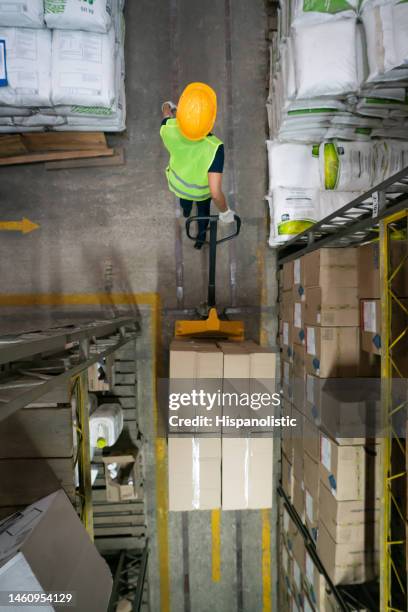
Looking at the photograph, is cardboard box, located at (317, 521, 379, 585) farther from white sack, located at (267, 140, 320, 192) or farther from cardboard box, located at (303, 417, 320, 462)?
white sack, located at (267, 140, 320, 192)

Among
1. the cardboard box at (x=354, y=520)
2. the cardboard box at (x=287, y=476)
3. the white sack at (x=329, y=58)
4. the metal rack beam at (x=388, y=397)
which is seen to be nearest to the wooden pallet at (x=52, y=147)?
the white sack at (x=329, y=58)

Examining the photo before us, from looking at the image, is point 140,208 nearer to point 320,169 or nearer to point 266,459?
point 320,169

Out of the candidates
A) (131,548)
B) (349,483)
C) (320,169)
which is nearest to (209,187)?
(320,169)

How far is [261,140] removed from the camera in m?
4.78

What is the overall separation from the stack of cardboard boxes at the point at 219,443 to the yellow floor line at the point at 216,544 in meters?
A: 1.60

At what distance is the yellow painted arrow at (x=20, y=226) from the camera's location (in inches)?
183

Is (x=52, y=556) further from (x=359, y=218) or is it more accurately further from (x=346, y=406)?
(x=359, y=218)

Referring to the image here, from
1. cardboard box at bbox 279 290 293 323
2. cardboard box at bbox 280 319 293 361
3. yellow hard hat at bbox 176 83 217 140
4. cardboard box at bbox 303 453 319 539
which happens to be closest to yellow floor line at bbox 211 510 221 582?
cardboard box at bbox 303 453 319 539

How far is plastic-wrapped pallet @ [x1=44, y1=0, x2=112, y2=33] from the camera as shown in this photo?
3.58 metres

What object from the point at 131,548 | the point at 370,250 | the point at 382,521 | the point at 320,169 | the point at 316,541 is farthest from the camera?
the point at 131,548

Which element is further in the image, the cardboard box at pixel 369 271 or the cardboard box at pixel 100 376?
the cardboard box at pixel 100 376

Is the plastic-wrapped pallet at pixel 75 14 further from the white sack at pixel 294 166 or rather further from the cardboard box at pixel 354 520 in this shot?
the cardboard box at pixel 354 520

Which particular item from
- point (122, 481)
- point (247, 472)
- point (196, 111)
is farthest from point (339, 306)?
point (122, 481)

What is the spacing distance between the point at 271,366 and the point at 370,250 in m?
1.27
